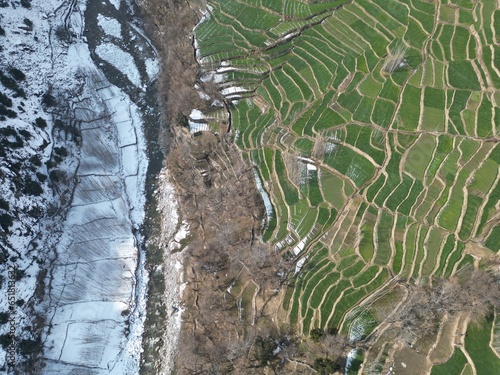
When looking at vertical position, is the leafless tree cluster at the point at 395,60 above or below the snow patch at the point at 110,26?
below

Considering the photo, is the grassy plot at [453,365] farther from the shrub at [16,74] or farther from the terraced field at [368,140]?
the shrub at [16,74]

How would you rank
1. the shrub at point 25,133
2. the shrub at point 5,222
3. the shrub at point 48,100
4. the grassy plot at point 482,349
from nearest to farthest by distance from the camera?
1. the grassy plot at point 482,349
2. the shrub at point 5,222
3. the shrub at point 25,133
4. the shrub at point 48,100

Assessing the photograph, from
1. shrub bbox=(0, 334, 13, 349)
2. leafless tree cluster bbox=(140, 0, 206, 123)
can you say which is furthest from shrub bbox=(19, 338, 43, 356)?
leafless tree cluster bbox=(140, 0, 206, 123)

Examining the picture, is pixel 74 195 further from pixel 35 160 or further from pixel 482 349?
pixel 482 349

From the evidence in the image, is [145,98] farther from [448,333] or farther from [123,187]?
[448,333]

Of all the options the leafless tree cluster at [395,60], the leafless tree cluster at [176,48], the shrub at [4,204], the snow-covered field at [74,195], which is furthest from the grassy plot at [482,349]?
the shrub at [4,204]

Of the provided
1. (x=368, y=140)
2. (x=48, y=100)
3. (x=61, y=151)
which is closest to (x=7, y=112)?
(x=48, y=100)

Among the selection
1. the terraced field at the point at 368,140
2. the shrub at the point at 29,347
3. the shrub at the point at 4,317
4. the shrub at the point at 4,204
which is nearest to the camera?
the terraced field at the point at 368,140

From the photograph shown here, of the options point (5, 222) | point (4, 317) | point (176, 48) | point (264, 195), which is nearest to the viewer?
point (4, 317)
